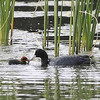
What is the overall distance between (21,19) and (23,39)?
4.85 meters

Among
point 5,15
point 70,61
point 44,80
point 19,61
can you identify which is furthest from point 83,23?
point 44,80

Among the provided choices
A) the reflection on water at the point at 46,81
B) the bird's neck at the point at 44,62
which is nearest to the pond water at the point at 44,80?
the reflection on water at the point at 46,81

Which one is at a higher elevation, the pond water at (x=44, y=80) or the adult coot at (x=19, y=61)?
the adult coot at (x=19, y=61)

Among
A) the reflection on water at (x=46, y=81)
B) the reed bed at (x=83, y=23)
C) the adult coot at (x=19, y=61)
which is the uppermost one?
the reed bed at (x=83, y=23)

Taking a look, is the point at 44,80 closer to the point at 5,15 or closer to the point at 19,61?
the point at 19,61

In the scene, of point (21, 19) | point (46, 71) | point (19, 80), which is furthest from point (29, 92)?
point (21, 19)

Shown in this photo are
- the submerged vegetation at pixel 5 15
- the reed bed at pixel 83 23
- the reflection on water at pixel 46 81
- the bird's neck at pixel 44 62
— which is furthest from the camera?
the submerged vegetation at pixel 5 15

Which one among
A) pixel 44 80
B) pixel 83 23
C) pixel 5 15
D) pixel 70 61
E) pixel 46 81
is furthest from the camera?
pixel 5 15

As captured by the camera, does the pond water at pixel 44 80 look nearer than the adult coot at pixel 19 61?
Yes

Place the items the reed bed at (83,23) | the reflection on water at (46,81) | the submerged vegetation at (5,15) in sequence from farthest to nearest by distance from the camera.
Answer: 1. the submerged vegetation at (5,15)
2. the reed bed at (83,23)
3. the reflection on water at (46,81)

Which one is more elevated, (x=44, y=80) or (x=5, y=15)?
(x=5, y=15)

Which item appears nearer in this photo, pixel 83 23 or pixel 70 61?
pixel 70 61

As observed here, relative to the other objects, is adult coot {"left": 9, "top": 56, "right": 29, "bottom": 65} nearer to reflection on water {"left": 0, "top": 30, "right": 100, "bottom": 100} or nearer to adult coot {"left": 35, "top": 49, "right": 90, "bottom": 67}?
reflection on water {"left": 0, "top": 30, "right": 100, "bottom": 100}

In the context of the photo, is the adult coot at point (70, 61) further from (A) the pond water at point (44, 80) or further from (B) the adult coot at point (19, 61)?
(B) the adult coot at point (19, 61)
